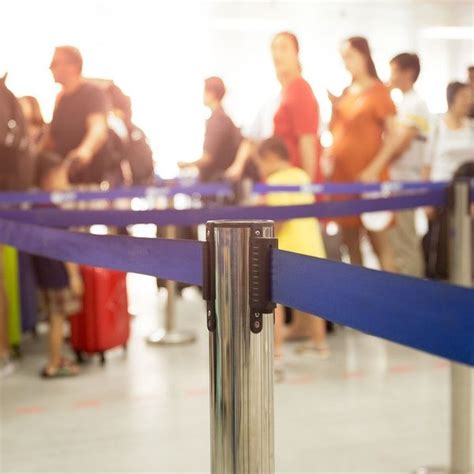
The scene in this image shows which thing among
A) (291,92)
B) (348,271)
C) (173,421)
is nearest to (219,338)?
(348,271)

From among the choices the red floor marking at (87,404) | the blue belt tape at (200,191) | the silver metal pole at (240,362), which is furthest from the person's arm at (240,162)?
the silver metal pole at (240,362)

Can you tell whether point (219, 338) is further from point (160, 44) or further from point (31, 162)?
point (160, 44)

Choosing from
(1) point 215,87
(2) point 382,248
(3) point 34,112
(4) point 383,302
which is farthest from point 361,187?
(4) point 383,302

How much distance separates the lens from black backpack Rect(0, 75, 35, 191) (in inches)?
181

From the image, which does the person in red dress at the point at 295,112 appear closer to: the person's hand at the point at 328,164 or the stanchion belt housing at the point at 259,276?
the person's hand at the point at 328,164

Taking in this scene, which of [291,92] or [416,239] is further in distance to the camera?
[416,239]

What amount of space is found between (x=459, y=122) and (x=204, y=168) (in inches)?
78.4

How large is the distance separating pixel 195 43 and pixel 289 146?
27.3 ft

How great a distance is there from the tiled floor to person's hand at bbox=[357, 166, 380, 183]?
46.4 inches

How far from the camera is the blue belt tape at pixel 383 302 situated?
115cm

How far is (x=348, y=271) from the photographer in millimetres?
1327

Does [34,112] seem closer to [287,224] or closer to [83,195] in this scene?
[83,195]

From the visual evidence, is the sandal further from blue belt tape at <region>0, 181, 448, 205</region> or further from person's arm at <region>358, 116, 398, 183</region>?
person's arm at <region>358, 116, 398, 183</region>

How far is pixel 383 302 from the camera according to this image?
4.15ft
